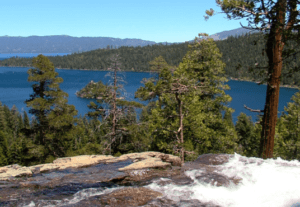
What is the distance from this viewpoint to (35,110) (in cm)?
2116

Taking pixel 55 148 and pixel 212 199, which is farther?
pixel 55 148

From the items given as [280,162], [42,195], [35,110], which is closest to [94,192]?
[42,195]

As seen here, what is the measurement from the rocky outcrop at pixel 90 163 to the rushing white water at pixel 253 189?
1405 mm

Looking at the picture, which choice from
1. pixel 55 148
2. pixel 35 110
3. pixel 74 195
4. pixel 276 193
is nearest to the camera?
pixel 276 193

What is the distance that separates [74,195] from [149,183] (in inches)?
83.1

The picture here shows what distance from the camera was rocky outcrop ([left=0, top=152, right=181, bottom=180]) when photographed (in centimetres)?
758

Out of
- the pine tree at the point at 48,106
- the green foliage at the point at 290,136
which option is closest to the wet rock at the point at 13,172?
the pine tree at the point at 48,106

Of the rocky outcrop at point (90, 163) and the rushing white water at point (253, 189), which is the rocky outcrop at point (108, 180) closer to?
the rocky outcrop at point (90, 163)

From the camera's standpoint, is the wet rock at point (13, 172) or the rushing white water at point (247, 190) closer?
the rushing white water at point (247, 190)

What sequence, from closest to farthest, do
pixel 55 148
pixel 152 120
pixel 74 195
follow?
pixel 74 195 < pixel 152 120 < pixel 55 148

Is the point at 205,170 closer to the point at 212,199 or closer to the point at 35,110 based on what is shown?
the point at 212,199

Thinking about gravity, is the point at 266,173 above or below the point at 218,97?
below

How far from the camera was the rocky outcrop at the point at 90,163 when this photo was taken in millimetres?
7578

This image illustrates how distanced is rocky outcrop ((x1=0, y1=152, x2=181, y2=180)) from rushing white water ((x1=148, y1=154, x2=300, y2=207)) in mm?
1405
